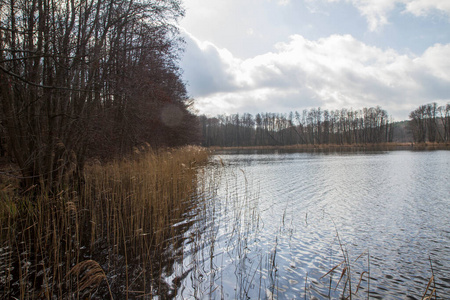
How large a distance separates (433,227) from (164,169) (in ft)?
23.0

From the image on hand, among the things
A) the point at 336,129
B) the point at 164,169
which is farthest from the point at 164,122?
the point at 336,129

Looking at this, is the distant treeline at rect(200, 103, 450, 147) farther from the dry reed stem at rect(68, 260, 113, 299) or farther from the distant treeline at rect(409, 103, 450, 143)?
the dry reed stem at rect(68, 260, 113, 299)

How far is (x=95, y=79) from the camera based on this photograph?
7109 millimetres

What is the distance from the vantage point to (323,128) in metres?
83.2

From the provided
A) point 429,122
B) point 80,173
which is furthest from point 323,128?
point 80,173

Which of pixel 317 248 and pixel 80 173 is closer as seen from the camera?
pixel 317 248

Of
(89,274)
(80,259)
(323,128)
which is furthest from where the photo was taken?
(323,128)

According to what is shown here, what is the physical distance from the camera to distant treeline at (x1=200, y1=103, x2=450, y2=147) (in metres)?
64.7

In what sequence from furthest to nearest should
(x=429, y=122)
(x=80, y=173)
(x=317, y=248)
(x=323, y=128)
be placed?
(x=323, y=128) → (x=429, y=122) → (x=80, y=173) → (x=317, y=248)

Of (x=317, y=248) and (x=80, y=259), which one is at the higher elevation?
(x=80, y=259)

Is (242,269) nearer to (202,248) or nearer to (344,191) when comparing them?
(202,248)

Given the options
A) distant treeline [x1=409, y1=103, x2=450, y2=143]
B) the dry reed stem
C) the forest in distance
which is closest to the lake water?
the forest in distance

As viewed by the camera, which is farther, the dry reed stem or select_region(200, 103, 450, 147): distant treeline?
select_region(200, 103, 450, 147): distant treeline

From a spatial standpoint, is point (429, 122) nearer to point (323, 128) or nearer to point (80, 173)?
point (323, 128)
